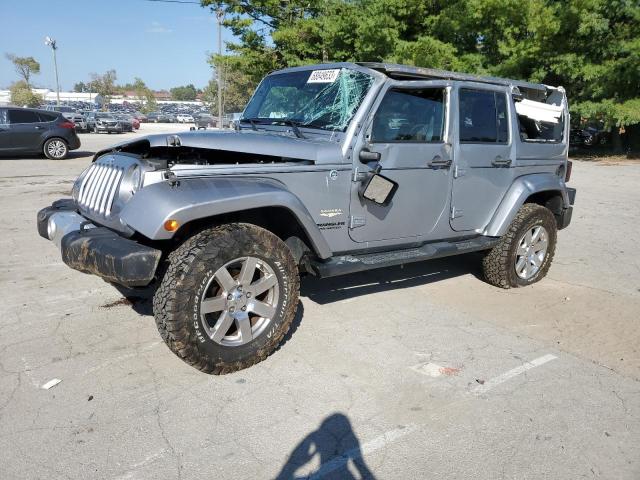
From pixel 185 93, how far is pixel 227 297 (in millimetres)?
165381

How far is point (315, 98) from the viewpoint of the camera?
4.24m

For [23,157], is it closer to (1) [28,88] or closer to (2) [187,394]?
(2) [187,394]

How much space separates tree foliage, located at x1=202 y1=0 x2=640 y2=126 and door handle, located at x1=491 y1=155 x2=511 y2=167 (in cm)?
1543

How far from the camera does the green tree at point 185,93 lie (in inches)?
6132

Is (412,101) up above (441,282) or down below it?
above

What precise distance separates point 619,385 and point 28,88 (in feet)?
301

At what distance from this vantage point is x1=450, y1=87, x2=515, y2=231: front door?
461 cm

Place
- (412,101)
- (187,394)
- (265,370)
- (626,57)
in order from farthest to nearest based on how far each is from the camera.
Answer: (626,57) < (412,101) < (265,370) < (187,394)

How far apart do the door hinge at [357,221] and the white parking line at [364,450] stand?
156 cm

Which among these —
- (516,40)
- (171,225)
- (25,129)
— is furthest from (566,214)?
(516,40)

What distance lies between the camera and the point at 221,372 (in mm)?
3342

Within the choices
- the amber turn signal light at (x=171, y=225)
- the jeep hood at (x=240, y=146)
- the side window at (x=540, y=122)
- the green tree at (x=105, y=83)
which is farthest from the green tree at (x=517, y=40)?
the green tree at (x=105, y=83)

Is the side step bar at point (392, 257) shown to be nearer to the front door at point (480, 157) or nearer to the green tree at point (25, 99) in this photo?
the front door at point (480, 157)

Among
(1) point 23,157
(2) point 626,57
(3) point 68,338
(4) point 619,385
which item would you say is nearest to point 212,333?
(3) point 68,338
